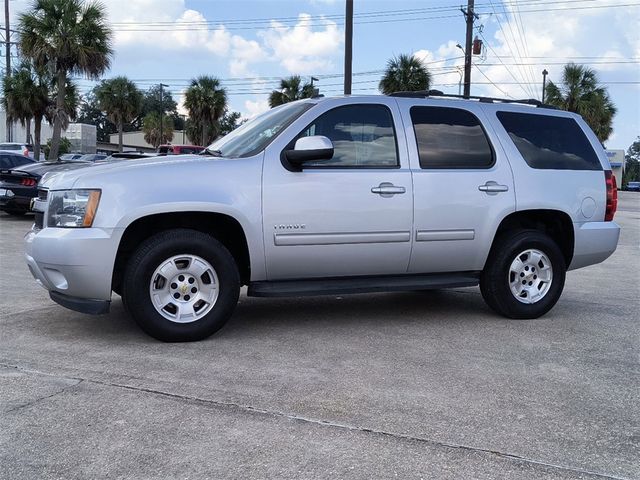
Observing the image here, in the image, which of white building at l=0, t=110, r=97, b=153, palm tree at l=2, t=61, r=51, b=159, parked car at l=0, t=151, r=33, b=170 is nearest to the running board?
parked car at l=0, t=151, r=33, b=170

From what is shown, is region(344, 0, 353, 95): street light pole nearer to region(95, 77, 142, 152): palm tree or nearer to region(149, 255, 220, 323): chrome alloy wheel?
region(149, 255, 220, 323): chrome alloy wheel

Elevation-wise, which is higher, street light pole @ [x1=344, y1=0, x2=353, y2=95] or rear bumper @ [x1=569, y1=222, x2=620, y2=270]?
street light pole @ [x1=344, y1=0, x2=353, y2=95]

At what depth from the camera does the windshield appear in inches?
215

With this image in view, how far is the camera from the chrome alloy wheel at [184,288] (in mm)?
5012

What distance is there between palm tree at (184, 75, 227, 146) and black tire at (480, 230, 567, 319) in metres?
39.6

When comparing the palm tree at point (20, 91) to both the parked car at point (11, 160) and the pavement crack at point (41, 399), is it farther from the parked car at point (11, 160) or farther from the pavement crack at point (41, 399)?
the pavement crack at point (41, 399)

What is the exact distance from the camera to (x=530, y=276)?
6.23 m

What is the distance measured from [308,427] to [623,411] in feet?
6.21

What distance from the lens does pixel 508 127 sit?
20.4 ft

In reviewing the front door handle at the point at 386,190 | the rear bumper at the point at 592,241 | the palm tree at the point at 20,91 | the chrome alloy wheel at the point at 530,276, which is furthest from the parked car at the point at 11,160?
the palm tree at the point at 20,91

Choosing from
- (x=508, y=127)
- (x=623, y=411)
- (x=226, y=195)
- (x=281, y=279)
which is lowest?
(x=623, y=411)

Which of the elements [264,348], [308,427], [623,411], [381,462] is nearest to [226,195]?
[264,348]

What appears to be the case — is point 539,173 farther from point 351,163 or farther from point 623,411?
point 623,411

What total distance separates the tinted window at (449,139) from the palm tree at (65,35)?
2240 centimetres
